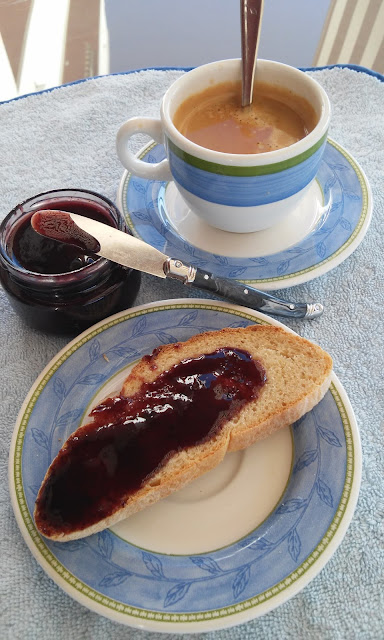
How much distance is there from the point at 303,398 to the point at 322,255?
42cm

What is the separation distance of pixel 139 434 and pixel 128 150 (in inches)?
30.9

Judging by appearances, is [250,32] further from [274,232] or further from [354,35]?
[354,35]

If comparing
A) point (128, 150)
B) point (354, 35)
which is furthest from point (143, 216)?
point (354, 35)

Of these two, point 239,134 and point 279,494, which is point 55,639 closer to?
point 279,494

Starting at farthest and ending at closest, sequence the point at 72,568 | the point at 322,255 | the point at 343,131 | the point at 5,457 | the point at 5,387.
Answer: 1. the point at 343,131
2. the point at 322,255
3. the point at 5,387
4. the point at 5,457
5. the point at 72,568

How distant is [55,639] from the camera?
962 mm

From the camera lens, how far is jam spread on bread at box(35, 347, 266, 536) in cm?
98

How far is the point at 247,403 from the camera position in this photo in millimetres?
1146

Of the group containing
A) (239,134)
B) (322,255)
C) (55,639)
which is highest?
(239,134)

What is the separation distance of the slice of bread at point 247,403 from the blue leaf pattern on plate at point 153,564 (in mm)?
80

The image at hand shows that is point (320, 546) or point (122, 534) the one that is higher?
point (320, 546)

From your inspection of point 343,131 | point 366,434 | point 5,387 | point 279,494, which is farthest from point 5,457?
point 343,131

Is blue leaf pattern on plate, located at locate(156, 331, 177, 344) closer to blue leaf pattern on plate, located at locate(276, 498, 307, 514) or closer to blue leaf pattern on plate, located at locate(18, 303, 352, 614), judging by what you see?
blue leaf pattern on plate, located at locate(18, 303, 352, 614)

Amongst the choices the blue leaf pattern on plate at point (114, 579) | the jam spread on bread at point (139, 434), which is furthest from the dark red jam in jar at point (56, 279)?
the blue leaf pattern on plate at point (114, 579)
